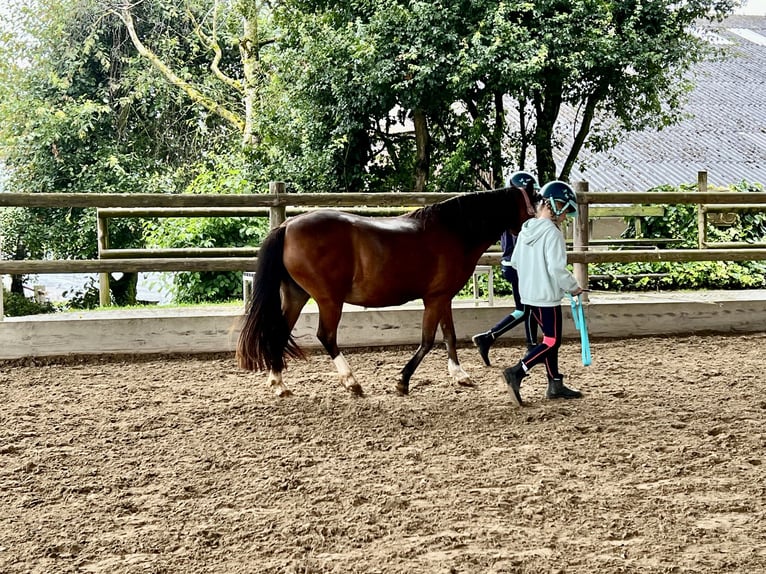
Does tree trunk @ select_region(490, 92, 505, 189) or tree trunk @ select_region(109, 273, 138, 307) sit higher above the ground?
tree trunk @ select_region(490, 92, 505, 189)

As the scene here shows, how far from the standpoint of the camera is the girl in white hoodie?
510 cm

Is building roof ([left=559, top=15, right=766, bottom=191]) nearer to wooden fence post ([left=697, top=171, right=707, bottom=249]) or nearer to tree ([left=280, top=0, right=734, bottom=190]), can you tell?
tree ([left=280, top=0, right=734, bottom=190])

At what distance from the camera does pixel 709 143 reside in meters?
19.7

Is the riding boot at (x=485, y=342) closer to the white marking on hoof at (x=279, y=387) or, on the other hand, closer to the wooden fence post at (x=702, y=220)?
the white marking on hoof at (x=279, y=387)

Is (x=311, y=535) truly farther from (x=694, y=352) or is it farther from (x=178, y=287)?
(x=178, y=287)

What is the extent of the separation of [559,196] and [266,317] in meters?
1.92

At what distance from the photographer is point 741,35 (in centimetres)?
2516

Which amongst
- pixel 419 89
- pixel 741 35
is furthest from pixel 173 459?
pixel 741 35

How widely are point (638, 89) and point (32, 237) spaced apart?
9447mm

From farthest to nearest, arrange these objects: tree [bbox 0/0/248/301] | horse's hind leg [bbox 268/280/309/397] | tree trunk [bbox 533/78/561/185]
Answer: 1. tree [bbox 0/0/248/301]
2. tree trunk [bbox 533/78/561/185]
3. horse's hind leg [bbox 268/280/309/397]

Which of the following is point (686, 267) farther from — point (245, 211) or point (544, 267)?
point (544, 267)

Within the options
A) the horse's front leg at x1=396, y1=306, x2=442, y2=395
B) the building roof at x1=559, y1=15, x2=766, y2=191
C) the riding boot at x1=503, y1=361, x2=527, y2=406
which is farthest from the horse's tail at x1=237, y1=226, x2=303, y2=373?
the building roof at x1=559, y1=15, x2=766, y2=191

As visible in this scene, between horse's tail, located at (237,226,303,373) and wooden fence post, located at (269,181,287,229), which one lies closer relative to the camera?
horse's tail, located at (237,226,303,373)

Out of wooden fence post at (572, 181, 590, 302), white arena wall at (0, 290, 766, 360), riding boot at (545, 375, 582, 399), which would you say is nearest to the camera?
riding boot at (545, 375, 582, 399)
